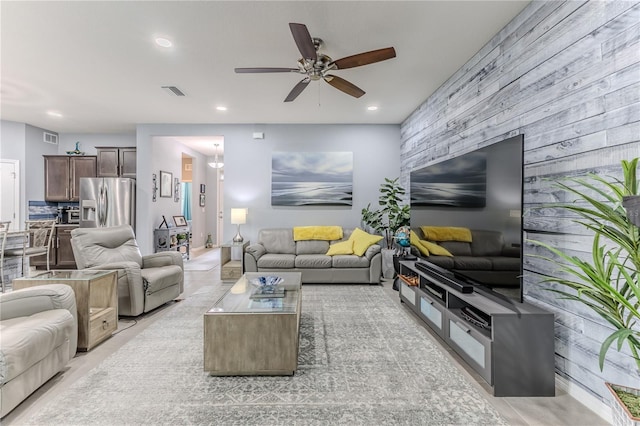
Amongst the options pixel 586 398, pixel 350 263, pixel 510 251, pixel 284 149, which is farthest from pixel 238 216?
pixel 586 398

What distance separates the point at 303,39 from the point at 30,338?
8.53 ft

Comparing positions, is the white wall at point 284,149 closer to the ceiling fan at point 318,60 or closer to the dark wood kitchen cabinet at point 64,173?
the dark wood kitchen cabinet at point 64,173

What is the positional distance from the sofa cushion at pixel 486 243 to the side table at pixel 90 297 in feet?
10.3

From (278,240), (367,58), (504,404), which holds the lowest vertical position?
Result: (504,404)

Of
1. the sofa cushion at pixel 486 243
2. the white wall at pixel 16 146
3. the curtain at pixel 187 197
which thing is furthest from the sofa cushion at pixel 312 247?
the white wall at pixel 16 146

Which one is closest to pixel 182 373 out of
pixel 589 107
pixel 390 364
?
pixel 390 364

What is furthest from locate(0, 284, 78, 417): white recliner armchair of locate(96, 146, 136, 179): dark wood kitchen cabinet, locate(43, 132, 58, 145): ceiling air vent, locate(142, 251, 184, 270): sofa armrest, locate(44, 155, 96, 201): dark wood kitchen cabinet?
locate(43, 132, 58, 145): ceiling air vent

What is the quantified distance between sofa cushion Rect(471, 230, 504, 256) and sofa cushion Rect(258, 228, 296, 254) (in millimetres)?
3247

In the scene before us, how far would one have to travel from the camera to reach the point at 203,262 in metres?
6.38

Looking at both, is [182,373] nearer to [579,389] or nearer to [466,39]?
[579,389]

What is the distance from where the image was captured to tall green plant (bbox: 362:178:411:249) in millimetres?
4605

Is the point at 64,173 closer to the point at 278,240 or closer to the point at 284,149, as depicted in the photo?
the point at 284,149

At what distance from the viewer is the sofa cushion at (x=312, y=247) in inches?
200

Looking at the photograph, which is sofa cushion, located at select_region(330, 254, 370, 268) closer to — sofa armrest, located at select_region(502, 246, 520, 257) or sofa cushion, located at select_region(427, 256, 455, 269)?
sofa cushion, located at select_region(427, 256, 455, 269)
